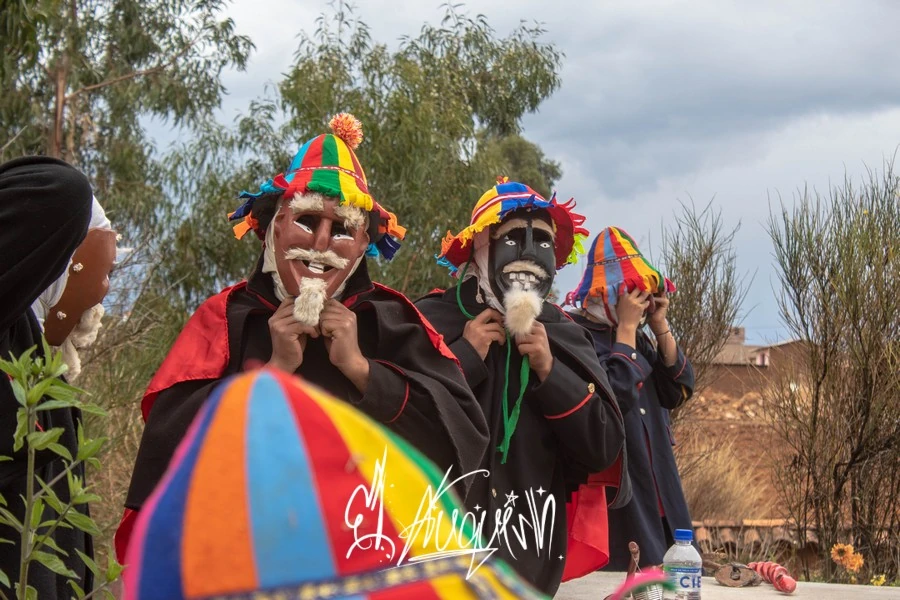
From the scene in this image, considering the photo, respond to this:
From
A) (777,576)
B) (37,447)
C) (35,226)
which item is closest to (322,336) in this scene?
(35,226)

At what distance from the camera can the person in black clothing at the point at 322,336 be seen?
2.87m

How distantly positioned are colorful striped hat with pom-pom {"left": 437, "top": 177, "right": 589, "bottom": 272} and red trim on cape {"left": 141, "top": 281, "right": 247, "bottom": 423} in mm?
1101

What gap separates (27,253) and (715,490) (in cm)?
970

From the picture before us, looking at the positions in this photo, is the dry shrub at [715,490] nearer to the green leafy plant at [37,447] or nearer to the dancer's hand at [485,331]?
the dancer's hand at [485,331]


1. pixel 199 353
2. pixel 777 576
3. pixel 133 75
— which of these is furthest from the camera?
pixel 133 75

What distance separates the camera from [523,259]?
3738 mm

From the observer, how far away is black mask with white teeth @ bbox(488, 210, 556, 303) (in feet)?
12.2

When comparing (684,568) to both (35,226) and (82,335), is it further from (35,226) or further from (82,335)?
(35,226)


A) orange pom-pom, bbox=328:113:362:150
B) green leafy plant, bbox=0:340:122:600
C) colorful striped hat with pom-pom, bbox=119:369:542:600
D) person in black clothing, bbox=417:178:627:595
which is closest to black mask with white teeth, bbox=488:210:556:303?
person in black clothing, bbox=417:178:627:595

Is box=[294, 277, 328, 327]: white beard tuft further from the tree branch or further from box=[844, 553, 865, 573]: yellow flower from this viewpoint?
the tree branch

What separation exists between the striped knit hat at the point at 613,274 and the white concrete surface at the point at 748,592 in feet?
4.05

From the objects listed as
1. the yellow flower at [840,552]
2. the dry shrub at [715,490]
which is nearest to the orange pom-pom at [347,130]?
the yellow flower at [840,552]

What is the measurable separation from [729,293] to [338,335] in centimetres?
752

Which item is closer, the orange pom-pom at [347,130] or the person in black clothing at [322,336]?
the person in black clothing at [322,336]
